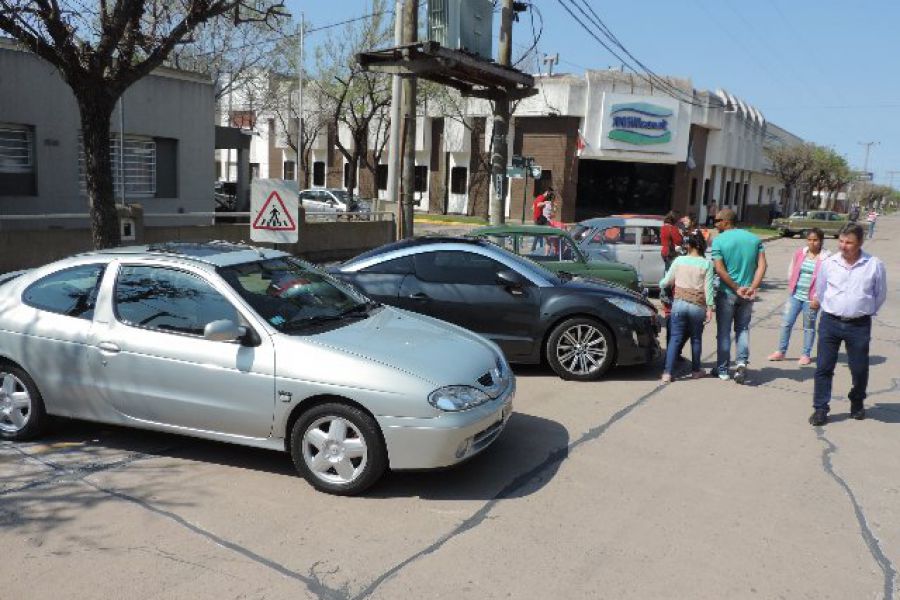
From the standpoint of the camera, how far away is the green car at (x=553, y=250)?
10.4 m

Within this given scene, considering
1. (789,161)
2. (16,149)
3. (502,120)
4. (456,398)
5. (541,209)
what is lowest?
(456,398)

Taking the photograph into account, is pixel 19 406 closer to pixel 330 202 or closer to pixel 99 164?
pixel 99 164

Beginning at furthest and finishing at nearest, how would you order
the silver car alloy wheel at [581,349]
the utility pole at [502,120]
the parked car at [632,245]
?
the utility pole at [502,120] < the parked car at [632,245] < the silver car alloy wheel at [581,349]

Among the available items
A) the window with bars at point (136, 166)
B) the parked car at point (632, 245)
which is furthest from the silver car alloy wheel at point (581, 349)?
the window with bars at point (136, 166)

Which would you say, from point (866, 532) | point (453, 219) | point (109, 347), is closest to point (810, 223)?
point (453, 219)

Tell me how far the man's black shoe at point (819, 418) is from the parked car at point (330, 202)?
2440cm

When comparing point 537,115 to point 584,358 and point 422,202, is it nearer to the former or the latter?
point 422,202

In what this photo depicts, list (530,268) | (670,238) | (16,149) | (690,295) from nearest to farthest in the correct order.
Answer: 1. (690,295)
2. (530,268)
3. (670,238)
4. (16,149)

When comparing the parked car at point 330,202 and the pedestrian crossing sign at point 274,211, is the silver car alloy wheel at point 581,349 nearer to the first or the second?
the pedestrian crossing sign at point 274,211

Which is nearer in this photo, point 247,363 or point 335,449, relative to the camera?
point 335,449

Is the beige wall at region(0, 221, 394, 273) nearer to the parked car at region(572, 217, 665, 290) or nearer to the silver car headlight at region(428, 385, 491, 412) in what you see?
the parked car at region(572, 217, 665, 290)

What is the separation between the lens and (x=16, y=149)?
615 inches

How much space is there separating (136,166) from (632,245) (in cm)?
1197

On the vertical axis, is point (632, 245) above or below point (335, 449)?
above
